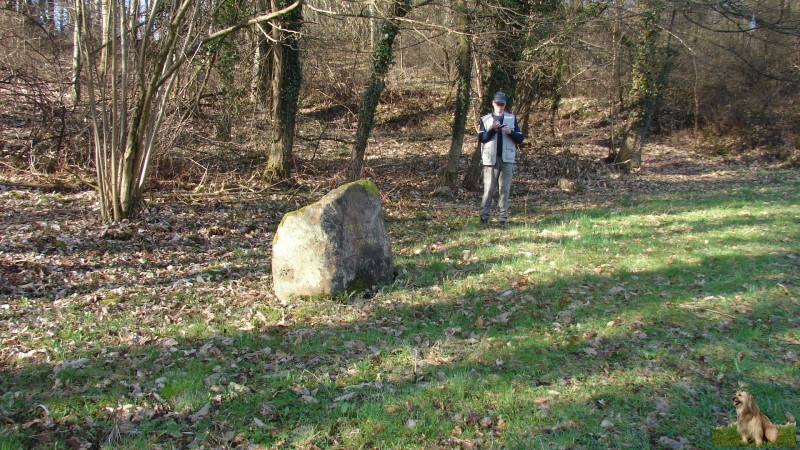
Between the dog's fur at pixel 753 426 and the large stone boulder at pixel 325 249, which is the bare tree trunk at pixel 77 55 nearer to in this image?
the large stone boulder at pixel 325 249

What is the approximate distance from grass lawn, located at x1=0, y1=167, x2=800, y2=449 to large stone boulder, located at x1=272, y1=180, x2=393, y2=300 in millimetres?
260

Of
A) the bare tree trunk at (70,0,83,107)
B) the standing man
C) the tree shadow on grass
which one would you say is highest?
the bare tree trunk at (70,0,83,107)

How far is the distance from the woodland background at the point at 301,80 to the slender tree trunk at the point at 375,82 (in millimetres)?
46

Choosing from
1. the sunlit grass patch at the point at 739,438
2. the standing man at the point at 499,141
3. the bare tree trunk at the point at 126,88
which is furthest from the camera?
the standing man at the point at 499,141

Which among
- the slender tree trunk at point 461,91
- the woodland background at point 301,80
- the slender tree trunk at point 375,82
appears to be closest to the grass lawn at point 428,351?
the woodland background at point 301,80

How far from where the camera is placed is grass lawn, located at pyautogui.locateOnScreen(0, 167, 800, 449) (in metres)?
4.20

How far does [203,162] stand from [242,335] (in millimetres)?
9185

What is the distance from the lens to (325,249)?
6.94 meters

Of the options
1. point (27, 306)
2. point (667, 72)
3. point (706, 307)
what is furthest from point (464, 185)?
point (27, 306)

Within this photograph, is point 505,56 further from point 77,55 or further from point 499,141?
point 77,55

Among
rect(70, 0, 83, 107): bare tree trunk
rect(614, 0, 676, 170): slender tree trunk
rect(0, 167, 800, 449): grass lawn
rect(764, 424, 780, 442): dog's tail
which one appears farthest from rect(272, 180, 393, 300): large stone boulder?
→ rect(614, 0, 676, 170): slender tree trunk

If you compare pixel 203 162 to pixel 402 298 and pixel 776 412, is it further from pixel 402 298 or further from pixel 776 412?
pixel 776 412

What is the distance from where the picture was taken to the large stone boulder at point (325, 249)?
6.94 meters

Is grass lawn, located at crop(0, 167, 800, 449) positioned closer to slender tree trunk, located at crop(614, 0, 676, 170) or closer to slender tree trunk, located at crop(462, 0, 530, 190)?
slender tree trunk, located at crop(462, 0, 530, 190)
